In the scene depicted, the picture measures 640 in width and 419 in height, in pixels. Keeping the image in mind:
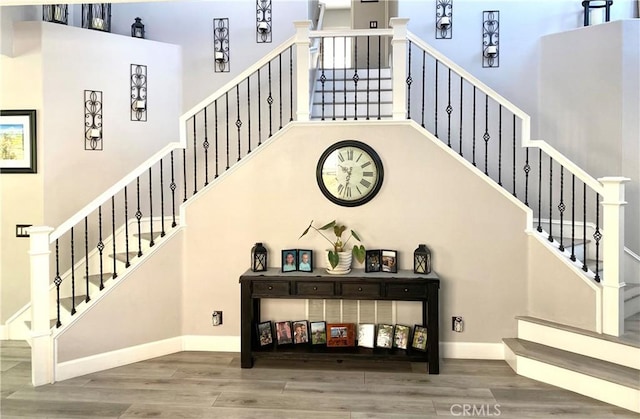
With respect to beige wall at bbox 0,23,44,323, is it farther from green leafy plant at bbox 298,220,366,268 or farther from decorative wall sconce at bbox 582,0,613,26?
decorative wall sconce at bbox 582,0,613,26

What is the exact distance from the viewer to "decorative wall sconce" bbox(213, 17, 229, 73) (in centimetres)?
587

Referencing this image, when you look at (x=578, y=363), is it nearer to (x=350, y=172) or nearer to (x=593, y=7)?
(x=350, y=172)

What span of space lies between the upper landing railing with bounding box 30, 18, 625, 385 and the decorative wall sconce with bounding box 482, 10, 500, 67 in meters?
0.39

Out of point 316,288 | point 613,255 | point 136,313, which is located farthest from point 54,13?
point 613,255

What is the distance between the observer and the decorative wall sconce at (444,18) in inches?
224

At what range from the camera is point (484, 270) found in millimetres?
4312

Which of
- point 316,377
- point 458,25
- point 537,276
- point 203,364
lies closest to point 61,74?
point 203,364

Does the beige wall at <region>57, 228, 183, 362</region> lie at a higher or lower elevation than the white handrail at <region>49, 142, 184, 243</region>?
lower

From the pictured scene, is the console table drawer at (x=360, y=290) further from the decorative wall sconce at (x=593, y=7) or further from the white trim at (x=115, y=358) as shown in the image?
the decorative wall sconce at (x=593, y=7)

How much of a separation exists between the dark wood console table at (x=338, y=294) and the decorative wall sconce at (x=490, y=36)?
2965mm

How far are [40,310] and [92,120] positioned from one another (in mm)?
2276

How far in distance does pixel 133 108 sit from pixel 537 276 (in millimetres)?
4563

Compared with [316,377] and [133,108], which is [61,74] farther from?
[316,377]

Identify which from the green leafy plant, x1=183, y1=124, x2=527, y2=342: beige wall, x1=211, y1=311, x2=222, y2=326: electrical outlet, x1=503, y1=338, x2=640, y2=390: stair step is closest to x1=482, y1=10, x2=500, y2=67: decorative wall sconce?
x1=183, y1=124, x2=527, y2=342: beige wall
